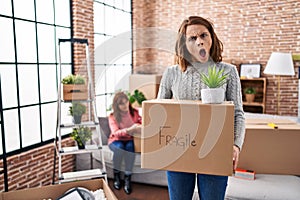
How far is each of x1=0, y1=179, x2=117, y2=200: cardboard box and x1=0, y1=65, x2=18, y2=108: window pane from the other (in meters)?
1.18

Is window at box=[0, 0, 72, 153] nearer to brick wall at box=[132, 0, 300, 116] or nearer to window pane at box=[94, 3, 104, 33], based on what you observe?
window pane at box=[94, 3, 104, 33]

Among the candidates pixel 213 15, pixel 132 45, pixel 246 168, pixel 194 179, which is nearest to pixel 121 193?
pixel 246 168

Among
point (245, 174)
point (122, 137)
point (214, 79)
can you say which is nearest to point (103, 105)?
point (122, 137)

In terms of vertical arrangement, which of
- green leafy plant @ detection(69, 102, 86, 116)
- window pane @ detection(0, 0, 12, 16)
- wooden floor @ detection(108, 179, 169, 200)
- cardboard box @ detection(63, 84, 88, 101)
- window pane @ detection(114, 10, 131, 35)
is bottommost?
wooden floor @ detection(108, 179, 169, 200)

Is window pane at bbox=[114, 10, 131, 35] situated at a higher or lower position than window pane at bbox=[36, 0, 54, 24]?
higher

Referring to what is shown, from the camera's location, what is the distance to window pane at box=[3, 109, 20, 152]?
102 inches

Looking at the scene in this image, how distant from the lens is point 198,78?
52.7 inches

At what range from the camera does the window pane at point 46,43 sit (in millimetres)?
3010

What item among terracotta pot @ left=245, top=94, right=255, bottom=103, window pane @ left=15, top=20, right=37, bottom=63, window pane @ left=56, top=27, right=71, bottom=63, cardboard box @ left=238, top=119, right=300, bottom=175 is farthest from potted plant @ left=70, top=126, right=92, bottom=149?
terracotta pot @ left=245, top=94, right=255, bottom=103

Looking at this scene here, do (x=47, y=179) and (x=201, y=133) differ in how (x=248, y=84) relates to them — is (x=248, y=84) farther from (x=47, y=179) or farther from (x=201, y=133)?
(x=201, y=133)

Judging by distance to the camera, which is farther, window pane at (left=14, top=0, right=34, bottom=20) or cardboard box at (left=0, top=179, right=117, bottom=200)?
window pane at (left=14, top=0, right=34, bottom=20)

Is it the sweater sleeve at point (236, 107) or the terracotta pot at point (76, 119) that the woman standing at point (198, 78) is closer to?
the sweater sleeve at point (236, 107)

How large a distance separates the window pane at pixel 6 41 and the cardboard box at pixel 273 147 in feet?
6.71

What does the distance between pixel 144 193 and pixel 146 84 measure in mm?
2167
